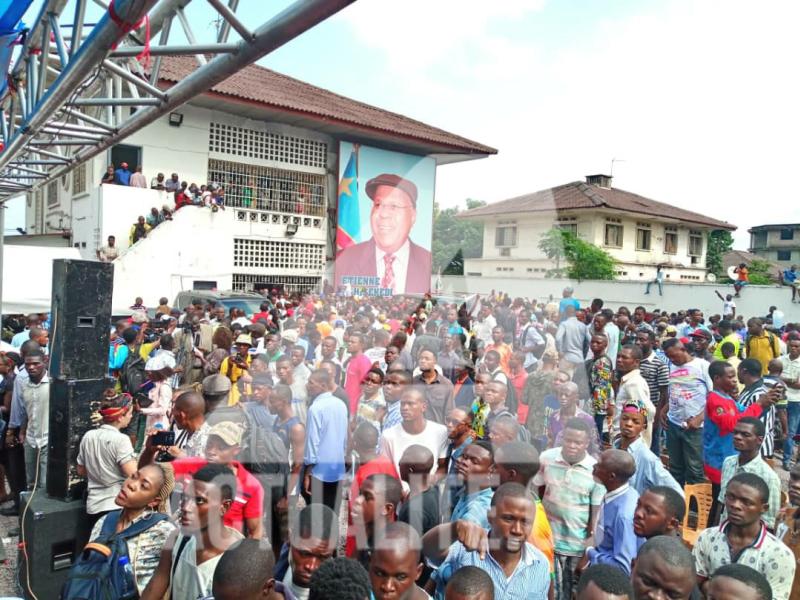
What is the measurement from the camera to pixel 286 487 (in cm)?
427

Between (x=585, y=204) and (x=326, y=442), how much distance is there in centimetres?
1686

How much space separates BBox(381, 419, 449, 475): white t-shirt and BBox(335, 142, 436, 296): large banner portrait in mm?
15773

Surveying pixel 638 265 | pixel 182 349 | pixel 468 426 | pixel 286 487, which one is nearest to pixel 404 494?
pixel 468 426

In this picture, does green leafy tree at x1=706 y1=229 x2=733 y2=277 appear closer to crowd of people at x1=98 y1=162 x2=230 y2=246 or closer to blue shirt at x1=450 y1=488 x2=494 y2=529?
crowd of people at x1=98 y1=162 x2=230 y2=246

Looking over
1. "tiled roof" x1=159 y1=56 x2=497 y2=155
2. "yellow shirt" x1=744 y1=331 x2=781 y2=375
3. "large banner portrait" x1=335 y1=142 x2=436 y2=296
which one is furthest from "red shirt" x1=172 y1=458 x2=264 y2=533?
"large banner portrait" x1=335 y1=142 x2=436 y2=296

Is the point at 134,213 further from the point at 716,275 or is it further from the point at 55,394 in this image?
the point at 716,275

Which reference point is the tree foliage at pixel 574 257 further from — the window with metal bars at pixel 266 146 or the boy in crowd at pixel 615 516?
the boy in crowd at pixel 615 516

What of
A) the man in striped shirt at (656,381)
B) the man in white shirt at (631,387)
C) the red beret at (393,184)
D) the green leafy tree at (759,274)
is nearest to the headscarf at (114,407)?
the man in white shirt at (631,387)

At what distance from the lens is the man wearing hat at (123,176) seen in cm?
1562

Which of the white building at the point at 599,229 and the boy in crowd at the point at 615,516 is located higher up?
the white building at the point at 599,229

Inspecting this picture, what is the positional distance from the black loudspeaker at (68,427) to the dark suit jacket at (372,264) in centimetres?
1650

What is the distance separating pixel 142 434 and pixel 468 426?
3.42 meters

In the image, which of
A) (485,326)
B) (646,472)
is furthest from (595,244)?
(646,472)

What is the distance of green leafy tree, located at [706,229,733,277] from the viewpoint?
2861cm
